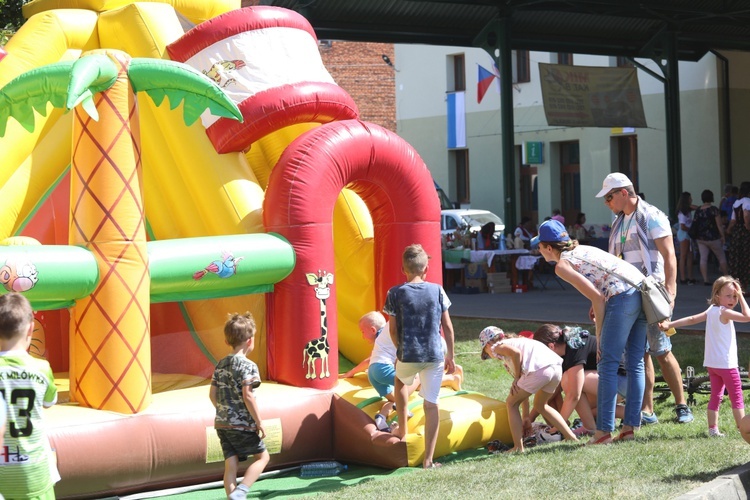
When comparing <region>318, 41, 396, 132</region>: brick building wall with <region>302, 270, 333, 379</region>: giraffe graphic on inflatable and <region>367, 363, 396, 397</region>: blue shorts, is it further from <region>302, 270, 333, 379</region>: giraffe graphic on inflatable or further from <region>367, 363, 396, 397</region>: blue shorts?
<region>367, 363, 396, 397</region>: blue shorts

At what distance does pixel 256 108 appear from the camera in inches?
324

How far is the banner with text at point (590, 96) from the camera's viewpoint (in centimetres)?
2064

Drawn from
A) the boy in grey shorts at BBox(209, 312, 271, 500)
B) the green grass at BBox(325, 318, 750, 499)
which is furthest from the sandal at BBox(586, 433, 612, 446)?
the boy in grey shorts at BBox(209, 312, 271, 500)

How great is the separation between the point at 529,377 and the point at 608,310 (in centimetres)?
71

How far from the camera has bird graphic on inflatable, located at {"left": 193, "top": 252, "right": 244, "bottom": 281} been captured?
7.25 meters

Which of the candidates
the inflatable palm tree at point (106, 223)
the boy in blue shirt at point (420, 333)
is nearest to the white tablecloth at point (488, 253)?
the boy in blue shirt at point (420, 333)

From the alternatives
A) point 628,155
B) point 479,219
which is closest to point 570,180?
point 628,155

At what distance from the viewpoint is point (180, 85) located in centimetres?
704

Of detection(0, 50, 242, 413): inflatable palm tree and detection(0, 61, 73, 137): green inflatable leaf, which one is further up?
detection(0, 61, 73, 137): green inflatable leaf

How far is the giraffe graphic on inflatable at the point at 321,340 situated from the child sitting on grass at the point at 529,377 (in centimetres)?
113

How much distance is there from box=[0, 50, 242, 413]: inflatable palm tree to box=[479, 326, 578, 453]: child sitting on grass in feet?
7.52

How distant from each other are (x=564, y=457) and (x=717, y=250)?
11825 millimetres

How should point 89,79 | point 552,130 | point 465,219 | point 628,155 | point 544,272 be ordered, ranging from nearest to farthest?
point 89,79 < point 544,272 < point 465,219 < point 628,155 < point 552,130

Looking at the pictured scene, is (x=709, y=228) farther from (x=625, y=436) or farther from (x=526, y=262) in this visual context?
(x=625, y=436)
